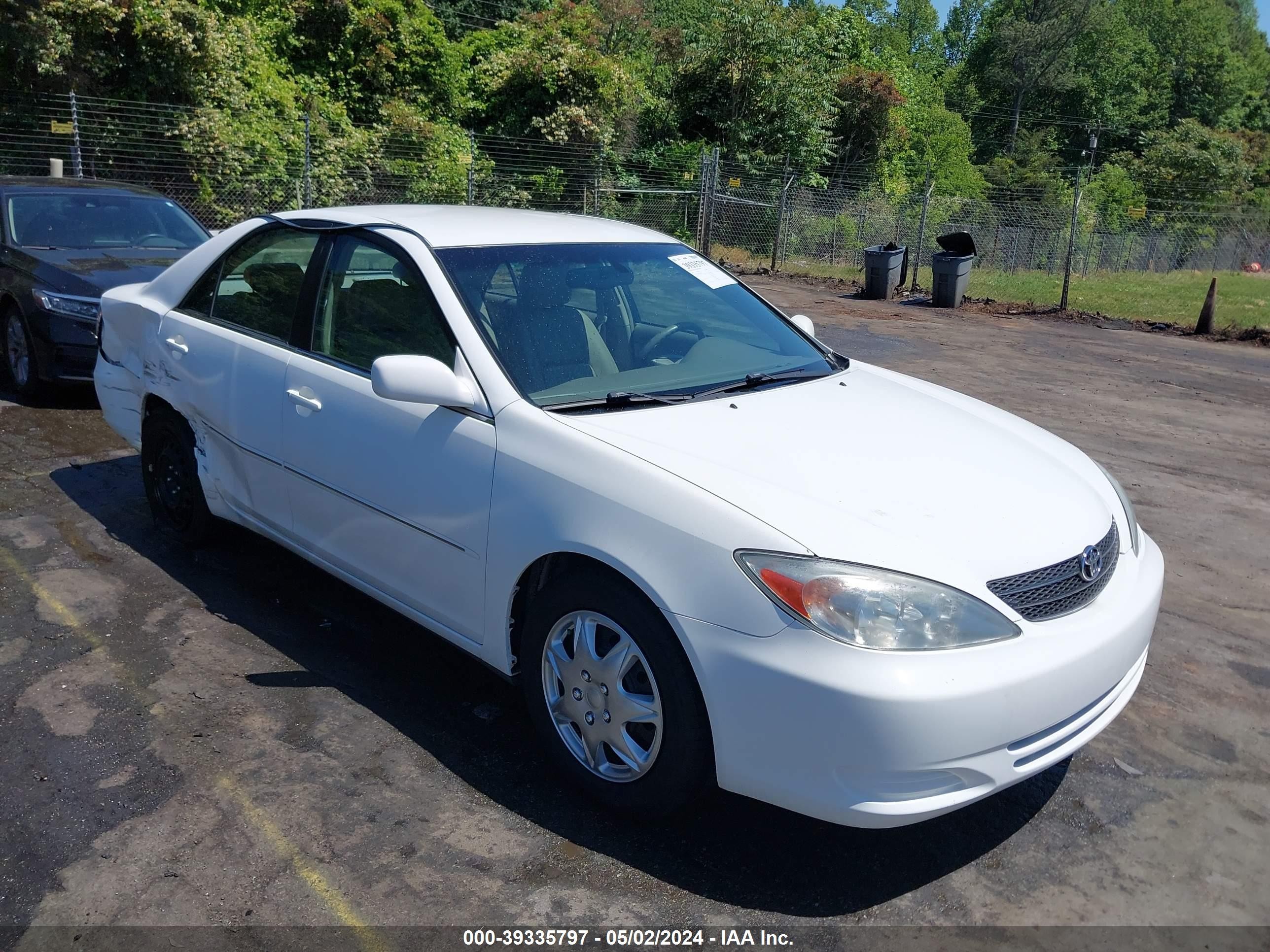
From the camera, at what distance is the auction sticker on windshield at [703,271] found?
4324 millimetres

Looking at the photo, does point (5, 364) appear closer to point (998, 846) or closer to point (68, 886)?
point (68, 886)

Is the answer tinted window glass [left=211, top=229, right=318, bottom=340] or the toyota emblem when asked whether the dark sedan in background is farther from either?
the toyota emblem

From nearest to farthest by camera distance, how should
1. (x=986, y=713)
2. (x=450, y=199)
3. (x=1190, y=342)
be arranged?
1. (x=986, y=713)
2. (x=1190, y=342)
3. (x=450, y=199)

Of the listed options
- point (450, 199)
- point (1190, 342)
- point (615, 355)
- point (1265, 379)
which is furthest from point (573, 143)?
point (615, 355)

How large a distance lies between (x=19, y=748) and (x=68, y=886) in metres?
0.82

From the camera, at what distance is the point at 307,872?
2.81 m

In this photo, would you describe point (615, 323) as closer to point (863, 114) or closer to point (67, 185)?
point (67, 185)

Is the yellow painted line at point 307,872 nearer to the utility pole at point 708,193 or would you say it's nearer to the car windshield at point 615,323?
the car windshield at point 615,323

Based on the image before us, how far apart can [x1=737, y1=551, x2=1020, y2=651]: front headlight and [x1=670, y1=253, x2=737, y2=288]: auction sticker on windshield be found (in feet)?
6.43

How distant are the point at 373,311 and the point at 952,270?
49.6 feet

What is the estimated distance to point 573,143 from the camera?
2625 cm

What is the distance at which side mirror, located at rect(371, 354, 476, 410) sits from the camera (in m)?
3.24

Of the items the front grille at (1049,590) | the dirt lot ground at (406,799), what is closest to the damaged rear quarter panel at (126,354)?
the dirt lot ground at (406,799)

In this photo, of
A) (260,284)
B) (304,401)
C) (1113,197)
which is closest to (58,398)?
(260,284)
